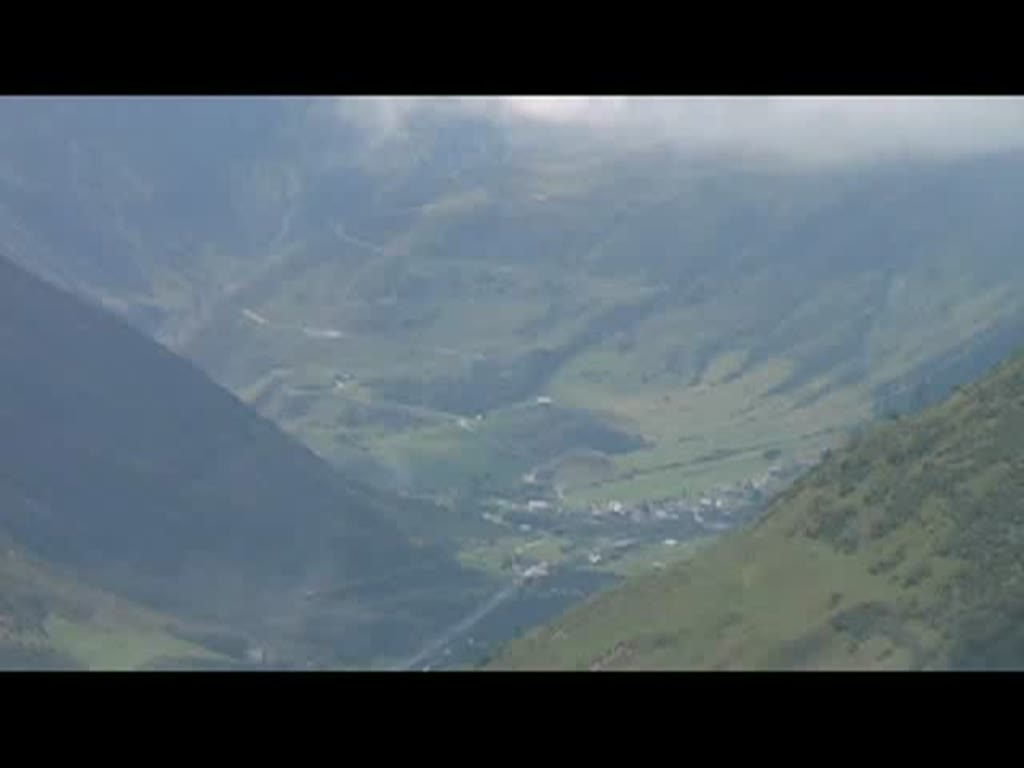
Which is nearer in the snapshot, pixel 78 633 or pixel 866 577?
pixel 866 577

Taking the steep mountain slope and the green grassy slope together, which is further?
the green grassy slope

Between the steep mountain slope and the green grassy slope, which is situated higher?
the green grassy slope

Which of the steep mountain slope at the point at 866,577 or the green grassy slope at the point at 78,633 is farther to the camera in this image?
the green grassy slope at the point at 78,633

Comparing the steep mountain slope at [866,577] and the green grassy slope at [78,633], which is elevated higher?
the green grassy slope at [78,633]

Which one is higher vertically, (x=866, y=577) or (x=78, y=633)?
(x=78, y=633)
